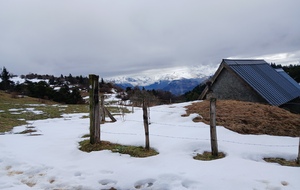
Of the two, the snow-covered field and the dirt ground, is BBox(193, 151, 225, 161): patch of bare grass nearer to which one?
the snow-covered field

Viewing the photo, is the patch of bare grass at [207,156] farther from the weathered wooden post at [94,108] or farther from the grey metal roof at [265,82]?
the grey metal roof at [265,82]

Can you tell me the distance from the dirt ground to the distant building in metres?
2.86

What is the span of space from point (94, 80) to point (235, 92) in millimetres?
11275

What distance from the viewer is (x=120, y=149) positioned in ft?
27.0

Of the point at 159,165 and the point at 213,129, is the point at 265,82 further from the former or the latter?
the point at 159,165

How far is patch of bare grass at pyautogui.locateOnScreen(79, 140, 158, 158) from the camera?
26.1 feet

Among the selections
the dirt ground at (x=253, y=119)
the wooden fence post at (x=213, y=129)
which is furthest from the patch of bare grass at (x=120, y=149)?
the dirt ground at (x=253, y=119)

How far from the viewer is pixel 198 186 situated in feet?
17.5

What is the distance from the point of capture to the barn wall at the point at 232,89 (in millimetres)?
15586

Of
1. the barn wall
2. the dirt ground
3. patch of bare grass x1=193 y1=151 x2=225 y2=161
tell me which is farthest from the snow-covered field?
the barn wall

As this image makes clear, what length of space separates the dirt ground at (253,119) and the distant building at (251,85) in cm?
286

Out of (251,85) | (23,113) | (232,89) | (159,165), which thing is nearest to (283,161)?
(159,165)

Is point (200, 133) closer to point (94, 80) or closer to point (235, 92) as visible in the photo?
point (94, 80)

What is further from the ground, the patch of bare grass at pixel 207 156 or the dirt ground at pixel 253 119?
the dirt ground at pixel 253 119
